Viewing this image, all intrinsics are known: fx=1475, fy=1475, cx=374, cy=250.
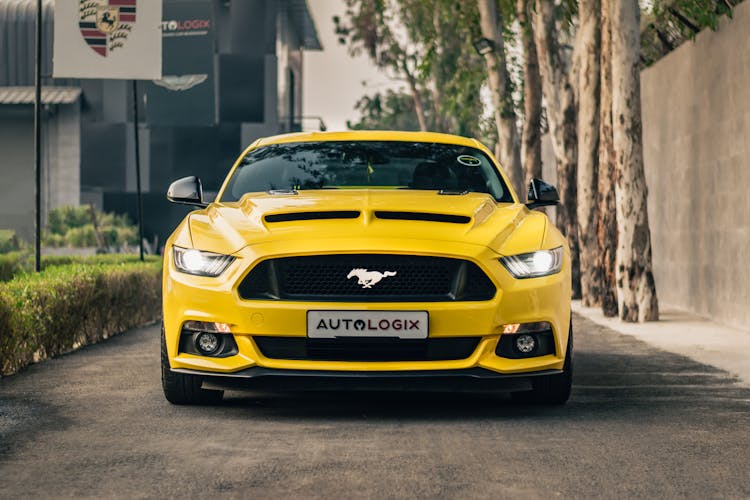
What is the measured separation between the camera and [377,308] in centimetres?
779

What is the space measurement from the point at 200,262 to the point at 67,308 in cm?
506

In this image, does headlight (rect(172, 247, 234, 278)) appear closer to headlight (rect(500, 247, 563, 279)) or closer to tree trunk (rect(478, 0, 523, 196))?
headlight (rect(500, 247, 563, 279))

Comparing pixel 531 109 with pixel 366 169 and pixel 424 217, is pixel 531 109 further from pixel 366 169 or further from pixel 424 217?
pixel 424 217

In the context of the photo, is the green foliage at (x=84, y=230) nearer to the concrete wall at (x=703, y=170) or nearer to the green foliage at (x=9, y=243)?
the green foliage at (x=9, y=243)

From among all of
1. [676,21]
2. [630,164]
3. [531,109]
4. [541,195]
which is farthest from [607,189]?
[541,195]

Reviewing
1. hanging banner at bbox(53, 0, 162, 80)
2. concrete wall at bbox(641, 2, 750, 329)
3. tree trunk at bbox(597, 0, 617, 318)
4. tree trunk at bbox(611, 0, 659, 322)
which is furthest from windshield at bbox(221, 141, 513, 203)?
hanging banner at bbox(53, 0, 162, 80)

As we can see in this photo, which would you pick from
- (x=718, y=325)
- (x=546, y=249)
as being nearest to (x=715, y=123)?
(x=718, y=325)

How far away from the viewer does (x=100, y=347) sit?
43.5 feet

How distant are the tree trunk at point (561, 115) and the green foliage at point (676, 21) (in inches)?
56.0

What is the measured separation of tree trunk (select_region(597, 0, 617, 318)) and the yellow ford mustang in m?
10.5

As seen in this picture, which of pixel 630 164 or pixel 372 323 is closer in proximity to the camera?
pixel 372 323

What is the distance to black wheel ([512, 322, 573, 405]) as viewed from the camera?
8383 millimetres

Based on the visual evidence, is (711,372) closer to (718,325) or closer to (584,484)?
(584,484)

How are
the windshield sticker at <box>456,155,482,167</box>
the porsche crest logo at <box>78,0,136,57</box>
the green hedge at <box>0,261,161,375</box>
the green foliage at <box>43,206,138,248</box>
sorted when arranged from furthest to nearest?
the green foliage at <box>43,206,138,248</box>
the porsche crest logo at <box>78,0,136,57</box>
the green hedge at <box>0,261,161,375</box>
the windshield sticker at <box>456,155,482,167</box>
